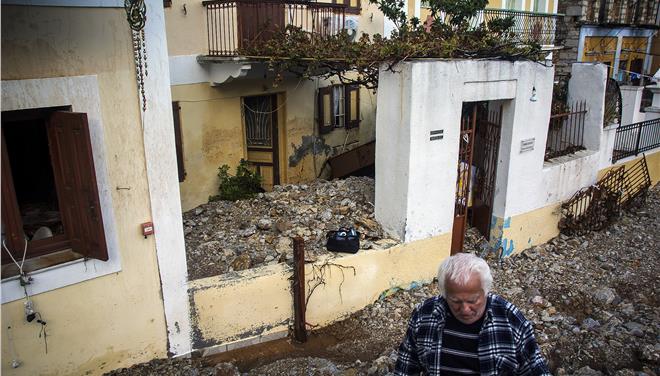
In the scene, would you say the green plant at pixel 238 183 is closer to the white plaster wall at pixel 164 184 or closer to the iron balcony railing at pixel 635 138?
the white plaster wall at pixel 164 184

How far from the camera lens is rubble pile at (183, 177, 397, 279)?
656 cm

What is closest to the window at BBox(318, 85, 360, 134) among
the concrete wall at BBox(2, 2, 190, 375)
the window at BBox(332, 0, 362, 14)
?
the window at BBox(332, 0, 362, 14)

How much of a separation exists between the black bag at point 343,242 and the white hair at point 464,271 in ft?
12.4

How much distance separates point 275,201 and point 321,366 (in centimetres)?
322

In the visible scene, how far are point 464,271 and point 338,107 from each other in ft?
34.3

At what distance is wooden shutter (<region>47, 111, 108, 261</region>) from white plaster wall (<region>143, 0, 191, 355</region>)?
62cm

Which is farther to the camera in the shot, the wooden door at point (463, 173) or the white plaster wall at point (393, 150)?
the wooden door at point (463, 173)

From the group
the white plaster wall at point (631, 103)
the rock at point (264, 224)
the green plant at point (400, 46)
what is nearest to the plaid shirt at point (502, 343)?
the green plant at point (400, 46)

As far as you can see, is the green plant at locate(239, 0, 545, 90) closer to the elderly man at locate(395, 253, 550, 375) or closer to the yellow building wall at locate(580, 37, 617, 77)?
the elderly man at locate(395, 253, 550, 375)

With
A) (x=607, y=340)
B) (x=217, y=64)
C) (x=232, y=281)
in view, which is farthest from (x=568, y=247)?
(x=217, y=64)

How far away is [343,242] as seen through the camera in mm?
6504

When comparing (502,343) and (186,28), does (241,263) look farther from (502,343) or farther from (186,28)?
(186,28)

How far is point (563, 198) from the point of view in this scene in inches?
371

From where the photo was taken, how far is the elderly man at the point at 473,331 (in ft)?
8.71
